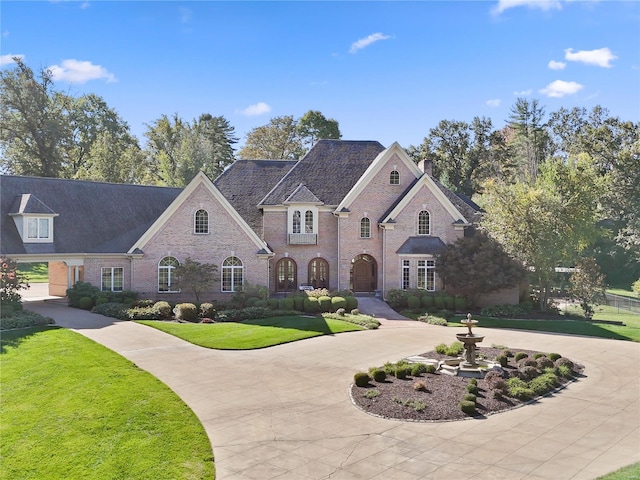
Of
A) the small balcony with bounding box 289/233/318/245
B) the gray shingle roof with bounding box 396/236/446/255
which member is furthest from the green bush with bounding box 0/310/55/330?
the gray shingle roof with bounding box 396/236/446/255

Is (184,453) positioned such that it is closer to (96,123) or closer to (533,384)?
(533,384)

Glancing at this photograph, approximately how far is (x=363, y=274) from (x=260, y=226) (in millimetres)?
8204

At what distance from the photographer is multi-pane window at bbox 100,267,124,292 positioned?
34000mm

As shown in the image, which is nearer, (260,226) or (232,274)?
(232,274)

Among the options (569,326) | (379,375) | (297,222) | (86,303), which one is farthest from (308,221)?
(379,375)

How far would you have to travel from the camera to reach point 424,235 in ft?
124

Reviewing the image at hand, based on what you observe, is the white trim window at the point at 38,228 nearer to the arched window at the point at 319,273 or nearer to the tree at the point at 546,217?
the arched window at the point at 319,273

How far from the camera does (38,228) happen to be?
32.8 meters

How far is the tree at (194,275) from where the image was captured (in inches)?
1302

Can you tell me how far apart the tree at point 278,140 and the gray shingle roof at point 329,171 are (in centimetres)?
3610

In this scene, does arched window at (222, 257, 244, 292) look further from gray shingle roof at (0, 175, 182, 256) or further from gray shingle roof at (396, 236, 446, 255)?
gray shingle roof at (396, 236, 446, 255)

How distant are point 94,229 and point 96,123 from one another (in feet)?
136

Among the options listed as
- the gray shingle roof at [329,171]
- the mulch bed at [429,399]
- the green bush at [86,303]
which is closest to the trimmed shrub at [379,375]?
the mulch bed at [429,399]

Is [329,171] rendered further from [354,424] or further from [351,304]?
[354,424]
